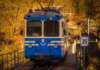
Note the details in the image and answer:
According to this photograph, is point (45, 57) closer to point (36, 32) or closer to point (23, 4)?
point (36, 32)

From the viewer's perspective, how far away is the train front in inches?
995

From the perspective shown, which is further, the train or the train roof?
the train roof

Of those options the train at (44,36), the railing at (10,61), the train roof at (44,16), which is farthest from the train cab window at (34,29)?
the railing at (10,61)

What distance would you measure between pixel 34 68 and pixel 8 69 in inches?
95.2

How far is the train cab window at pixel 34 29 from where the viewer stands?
25.5 m

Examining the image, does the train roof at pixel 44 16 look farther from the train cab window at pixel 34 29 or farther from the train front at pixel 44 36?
the train cab window at pixel 34 29

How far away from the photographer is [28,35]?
83.8 ft

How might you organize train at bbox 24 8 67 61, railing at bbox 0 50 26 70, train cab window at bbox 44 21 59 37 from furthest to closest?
train cab window at bbox 44 21 59 37, train at bbox 24 8 67 61, railing at bbox 0 50 26 70

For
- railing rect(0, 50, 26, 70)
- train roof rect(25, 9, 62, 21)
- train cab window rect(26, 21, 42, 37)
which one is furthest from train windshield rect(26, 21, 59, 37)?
railing rect(0, 50, 26, 70)

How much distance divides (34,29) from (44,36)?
2.78 feet

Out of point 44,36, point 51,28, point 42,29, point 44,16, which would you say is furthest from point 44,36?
point 44,16

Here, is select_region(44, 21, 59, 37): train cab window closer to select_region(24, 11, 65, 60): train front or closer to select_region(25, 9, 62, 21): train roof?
select_region(24, 11, 65, 60): train front

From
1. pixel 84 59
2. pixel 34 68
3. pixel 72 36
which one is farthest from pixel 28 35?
pixel 72 36

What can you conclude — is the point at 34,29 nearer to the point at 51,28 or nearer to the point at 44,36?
the point at 44,36
